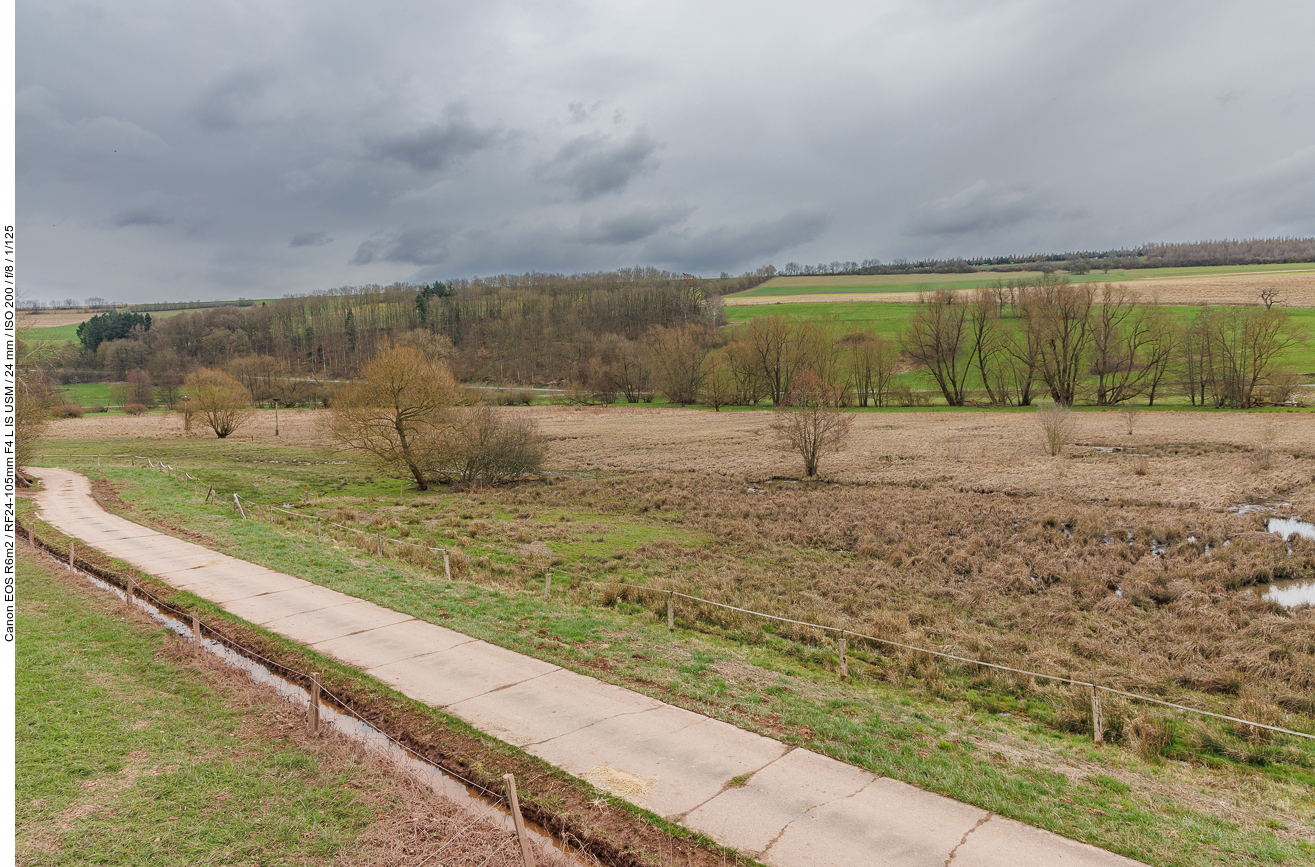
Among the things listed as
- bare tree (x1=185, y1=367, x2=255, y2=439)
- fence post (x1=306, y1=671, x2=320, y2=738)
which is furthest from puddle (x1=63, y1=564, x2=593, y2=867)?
bare tree (x1=185, y1=367, x2=255, y2=439)

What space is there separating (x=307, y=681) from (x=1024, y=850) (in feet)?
34.4

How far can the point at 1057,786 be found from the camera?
7.67 m

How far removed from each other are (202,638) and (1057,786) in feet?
47.6

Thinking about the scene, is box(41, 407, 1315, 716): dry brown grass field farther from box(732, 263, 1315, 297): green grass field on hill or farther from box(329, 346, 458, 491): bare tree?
box(732, 263, 1315, 297): green grass field on hill

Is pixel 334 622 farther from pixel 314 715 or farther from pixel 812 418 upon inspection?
pixel 812 418

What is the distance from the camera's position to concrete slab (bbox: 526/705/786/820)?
24.1ft

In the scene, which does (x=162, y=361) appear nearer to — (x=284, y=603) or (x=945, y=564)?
(x=284, y=603)

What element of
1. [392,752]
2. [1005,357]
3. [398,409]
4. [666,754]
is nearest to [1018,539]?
[666,754]

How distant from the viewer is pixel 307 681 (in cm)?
1071

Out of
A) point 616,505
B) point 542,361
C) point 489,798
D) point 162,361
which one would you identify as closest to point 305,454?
point 616,505

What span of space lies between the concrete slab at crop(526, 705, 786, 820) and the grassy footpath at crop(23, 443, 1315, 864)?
0.55 metres

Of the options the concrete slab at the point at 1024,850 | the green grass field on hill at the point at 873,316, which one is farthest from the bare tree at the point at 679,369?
the concrete slab at the point at 1024,850

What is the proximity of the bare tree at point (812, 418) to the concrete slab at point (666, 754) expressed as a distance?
94.1ft

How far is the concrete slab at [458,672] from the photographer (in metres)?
9.92
